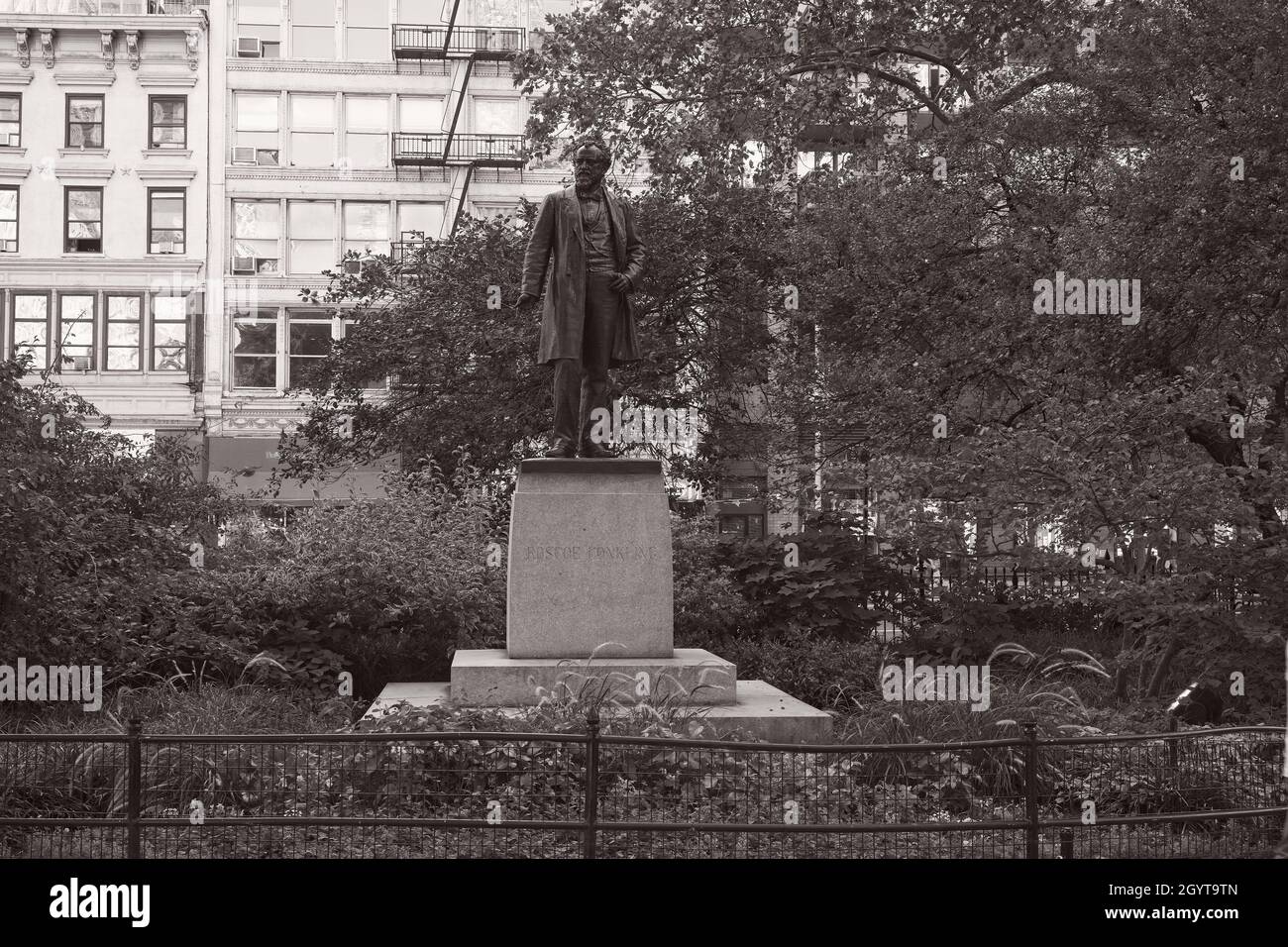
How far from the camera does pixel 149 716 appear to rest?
11.5 m

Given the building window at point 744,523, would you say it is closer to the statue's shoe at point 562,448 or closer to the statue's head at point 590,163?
the statue's shoe at point 562,448

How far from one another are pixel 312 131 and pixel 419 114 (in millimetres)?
3180

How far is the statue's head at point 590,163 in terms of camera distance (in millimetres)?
12773

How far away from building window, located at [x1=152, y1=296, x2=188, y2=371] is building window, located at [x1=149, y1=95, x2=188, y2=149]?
191 inches

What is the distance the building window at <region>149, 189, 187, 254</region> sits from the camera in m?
42.6

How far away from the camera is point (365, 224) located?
43.7 meters

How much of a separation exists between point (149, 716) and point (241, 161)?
3439 cm

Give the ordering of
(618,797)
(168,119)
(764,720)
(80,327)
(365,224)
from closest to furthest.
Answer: (618,797), (764,720), (80,327), (168,119), (365,224)

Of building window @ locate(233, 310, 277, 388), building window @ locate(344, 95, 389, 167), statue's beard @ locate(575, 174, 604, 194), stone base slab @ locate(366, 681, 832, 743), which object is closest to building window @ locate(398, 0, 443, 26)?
building window @ locate(344, 95, 389, 167)

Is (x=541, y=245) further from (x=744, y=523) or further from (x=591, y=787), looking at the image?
(x=744, y=523)

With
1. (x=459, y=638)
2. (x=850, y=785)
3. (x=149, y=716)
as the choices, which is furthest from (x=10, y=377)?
(x=850, y=785)

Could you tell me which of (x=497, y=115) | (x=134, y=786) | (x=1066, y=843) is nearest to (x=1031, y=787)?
(x=1066, y=843)

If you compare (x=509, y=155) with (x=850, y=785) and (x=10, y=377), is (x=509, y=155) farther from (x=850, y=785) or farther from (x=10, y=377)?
(x=850, y=785)

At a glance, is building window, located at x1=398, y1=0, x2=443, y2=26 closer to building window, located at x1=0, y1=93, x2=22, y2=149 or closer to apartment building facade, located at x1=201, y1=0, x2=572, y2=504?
apartment building facade, located at x1=201, y1=0, x2=572, y2=504
